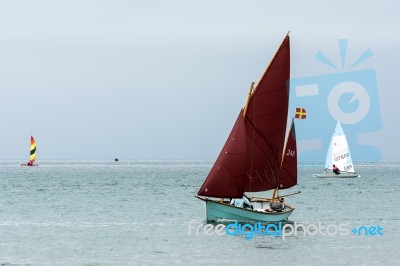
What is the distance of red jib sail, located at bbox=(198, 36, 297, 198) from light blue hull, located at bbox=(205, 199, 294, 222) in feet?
3.47

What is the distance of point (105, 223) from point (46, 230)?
7.96m

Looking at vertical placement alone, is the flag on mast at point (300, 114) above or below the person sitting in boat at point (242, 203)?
above

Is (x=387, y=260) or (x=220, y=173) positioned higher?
(x=220, y=173)

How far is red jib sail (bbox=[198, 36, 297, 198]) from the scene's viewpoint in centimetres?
5881

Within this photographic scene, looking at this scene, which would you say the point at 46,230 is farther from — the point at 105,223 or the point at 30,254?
the point at 30,254

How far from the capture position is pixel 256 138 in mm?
59688

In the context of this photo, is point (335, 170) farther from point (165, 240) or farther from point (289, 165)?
point (165, 240)

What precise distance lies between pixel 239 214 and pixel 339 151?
101 m

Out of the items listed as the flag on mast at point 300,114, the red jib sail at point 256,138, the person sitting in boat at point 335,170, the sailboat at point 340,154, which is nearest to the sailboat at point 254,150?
the red jib sail at point 256,138

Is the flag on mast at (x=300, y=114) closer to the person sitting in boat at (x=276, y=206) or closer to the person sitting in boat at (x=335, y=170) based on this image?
the person sitting in boat at (x=276, y=206)

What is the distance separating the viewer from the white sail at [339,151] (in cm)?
15400

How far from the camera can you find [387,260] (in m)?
46.5

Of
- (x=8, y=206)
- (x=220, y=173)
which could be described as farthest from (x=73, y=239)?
(x=8, y=206)

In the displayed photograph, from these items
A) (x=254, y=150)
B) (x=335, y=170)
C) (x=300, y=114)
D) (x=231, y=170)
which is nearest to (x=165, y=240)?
(x=231, y=170)
